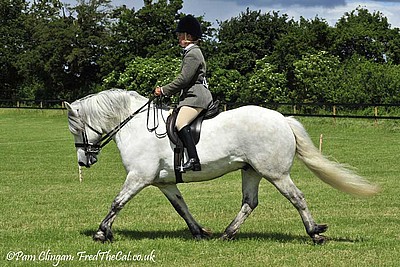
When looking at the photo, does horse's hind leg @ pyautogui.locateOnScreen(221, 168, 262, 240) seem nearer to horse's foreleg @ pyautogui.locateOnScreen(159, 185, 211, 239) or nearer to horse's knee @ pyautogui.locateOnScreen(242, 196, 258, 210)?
horse's knee @ pyautogui.locateOnScreen(242, 196, 258, 210)

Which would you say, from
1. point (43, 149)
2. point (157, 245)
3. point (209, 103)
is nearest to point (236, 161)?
point (209, 103)

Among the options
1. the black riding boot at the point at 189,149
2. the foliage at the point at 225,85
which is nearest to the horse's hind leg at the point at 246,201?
the black riding boot at the point at 189,149

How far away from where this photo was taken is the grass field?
7723 millimetres

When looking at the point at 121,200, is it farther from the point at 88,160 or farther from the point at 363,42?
the point at 363,42

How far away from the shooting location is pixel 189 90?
28.5 feet

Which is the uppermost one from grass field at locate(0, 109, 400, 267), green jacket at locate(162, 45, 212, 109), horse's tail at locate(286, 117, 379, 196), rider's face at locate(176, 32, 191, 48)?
rider's face at locate(176, 32, 191, 48)

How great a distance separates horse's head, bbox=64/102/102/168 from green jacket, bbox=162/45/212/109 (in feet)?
4.40

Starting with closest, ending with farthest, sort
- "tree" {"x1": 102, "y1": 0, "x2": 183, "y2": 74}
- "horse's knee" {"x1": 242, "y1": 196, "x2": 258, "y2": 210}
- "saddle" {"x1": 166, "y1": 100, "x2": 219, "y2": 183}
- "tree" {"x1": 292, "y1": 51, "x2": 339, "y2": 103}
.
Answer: "saddle" {"x1": 166, "y1": 100, "x2": 219, "y2": 183} < "horse's knee" {"x1": 242, "y1": 196, "x2": 258, "y2": 210} < "tree" {"x1": 292, "y1": 51, "x2": 339, "y2": 103} < "tree" {"x1": 102, "y1": 0, "x2": 183, "y2": 74}

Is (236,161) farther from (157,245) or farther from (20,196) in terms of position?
(20,196)

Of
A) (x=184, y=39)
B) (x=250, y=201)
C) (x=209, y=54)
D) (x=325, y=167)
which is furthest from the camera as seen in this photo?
(x=209, y=54)

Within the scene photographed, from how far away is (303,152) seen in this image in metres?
8.76

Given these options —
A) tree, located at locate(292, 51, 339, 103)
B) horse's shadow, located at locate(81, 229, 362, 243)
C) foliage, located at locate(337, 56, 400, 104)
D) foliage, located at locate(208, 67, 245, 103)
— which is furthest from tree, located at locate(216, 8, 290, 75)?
horse's shadow, located at locate(81, 229, 362, 243)

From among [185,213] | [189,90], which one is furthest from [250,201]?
[189,90]

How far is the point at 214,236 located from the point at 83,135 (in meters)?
2.34
